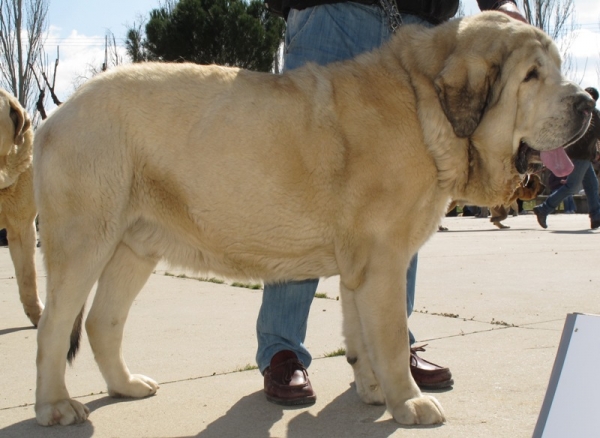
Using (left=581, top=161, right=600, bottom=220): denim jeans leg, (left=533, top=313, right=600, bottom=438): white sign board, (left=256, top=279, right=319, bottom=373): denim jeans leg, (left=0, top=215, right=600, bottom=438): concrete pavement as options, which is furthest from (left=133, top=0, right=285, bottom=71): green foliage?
(left=533, top=313, right=600, bottom=438): white sign board

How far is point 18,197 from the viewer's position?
5770 mm

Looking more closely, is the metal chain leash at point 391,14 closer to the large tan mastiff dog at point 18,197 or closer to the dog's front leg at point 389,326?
the dog's front leg at point 389,326

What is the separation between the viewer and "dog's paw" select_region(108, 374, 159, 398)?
341 cm

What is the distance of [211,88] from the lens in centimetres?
328

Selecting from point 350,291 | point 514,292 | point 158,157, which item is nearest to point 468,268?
point 514,292

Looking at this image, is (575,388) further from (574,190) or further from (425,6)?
(574,190)

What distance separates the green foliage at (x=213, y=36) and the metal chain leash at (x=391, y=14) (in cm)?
2566

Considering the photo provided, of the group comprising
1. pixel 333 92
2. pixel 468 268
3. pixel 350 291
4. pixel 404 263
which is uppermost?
pixel 333 92

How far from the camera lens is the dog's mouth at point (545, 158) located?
10.6 feet

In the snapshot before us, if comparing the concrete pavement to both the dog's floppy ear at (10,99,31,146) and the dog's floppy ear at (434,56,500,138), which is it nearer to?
the dog's floppy ear at (434,56,500,138)

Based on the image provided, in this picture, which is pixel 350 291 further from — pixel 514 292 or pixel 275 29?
pixel 275 29

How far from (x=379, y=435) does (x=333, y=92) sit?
4.73 ft

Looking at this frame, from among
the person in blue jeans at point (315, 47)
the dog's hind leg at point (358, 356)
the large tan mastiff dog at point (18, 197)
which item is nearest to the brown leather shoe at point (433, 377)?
the person in blue jeans at point (315, 47)

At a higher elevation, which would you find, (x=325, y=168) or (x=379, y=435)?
(x=325, y=168)
